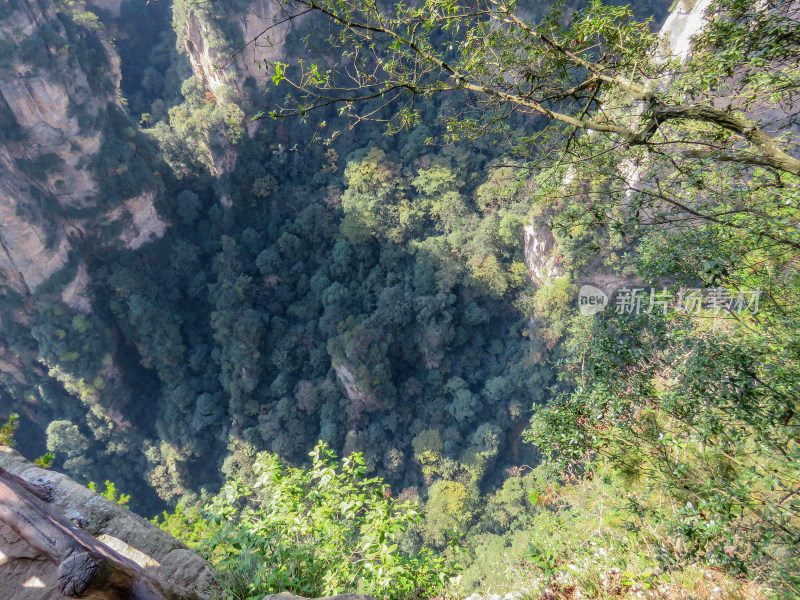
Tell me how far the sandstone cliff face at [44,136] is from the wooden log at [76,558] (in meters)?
17.3

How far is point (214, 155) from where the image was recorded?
690 inches

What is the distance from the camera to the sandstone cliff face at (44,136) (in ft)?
43.7

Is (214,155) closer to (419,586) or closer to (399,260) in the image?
(399,260)

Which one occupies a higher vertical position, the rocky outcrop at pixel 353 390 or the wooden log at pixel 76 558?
the wooden log at pixel 76 558

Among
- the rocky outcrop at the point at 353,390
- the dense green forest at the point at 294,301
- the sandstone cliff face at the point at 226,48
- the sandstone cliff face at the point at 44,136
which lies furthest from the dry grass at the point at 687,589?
the sandstone cliff face at the point at 226,48

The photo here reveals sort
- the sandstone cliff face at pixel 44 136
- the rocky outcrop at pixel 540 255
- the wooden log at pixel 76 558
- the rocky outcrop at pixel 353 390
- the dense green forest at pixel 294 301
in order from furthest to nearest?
the rocky outcrop at pixel 353 390 < the dense green forest at pixel 294 301 < the rocky outcrop at pixel 540 255 < the sandstone cliff face at pixel 44 136 < the wooden log at pixel 76 558

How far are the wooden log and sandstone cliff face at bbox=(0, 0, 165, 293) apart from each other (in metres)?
17.3

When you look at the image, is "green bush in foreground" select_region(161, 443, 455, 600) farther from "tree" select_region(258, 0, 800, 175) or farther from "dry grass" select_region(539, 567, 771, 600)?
"tree" select_region(258, 0, 800, 175)

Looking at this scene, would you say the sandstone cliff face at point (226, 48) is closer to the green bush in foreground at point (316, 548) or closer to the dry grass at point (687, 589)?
the green bush in foreground at point (316, 548)

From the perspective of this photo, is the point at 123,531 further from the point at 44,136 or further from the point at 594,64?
the point at 44,136

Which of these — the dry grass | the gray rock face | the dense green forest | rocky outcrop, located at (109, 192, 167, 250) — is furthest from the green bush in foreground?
rocky outcrop, located at (109, 192, 167, 250)

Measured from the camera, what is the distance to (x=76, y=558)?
179cm

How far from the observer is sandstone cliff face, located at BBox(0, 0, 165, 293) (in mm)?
13305

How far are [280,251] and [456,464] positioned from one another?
1261 cm
